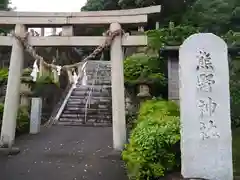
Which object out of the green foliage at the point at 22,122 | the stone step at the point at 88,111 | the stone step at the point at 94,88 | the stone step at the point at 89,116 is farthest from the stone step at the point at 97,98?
the green foliage at the point at 22,122

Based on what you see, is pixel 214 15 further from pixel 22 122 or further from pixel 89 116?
pixel 22 122

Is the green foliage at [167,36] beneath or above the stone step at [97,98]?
above

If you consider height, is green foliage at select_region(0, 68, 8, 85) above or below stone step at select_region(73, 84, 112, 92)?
above

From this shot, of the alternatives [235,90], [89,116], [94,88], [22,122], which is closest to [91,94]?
[94,88]

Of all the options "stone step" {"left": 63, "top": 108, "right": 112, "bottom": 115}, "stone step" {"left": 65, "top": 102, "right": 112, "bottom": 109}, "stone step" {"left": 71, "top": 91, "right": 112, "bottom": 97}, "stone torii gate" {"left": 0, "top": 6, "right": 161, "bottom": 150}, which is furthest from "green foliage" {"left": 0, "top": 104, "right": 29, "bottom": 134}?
"stone step" {"left": 71, "top": 91, "right": 112, "bottom": 97}

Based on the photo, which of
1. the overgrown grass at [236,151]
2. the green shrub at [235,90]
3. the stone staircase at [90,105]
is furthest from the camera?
the stone staircase at [90,105]

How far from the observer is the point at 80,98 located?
65.0 ft

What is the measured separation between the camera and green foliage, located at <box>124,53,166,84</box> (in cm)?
1449

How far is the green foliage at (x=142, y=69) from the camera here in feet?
47.5

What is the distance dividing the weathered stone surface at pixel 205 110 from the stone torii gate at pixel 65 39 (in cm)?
442

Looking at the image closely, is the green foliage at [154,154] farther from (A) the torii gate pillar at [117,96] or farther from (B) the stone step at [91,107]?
(B) the stone step at [91,107]

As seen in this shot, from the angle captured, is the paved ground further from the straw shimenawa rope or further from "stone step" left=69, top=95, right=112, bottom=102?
"stone step" left=69, top=95, right=112, bottom=102

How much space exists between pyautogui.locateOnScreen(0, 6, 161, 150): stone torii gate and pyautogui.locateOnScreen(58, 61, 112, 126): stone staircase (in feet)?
21.0

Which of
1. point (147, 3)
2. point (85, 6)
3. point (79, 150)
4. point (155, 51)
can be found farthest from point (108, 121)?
point (85, 6)
